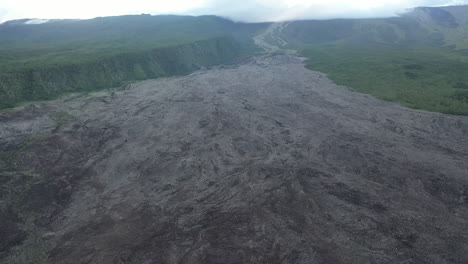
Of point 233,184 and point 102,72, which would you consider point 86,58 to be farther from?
point 233,184

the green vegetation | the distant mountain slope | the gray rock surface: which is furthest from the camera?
the distant mountain slope

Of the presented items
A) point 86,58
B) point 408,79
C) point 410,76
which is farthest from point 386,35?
point 86,58

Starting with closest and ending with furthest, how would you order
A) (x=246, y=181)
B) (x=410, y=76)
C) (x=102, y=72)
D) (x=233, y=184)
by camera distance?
(x=233, y=184) → (x=246, y=181) → (x=410, y=76) → (x=102, y=72)

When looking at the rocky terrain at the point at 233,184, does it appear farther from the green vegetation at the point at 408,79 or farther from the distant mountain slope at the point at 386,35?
the distant mountain slope at the point at 386,35

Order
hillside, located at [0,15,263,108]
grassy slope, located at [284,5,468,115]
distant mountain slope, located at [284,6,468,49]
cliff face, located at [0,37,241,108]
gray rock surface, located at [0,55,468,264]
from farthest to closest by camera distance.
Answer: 1. distant mountain slope, located at [284,6,468,49]
2. hillside, located at [0,15,263,108]
3. cliff face, located at [0,37,241,108]
4. grassy slope, located at [284,5,468,115]
5. gray rock surface, located at [0,55,468,264]

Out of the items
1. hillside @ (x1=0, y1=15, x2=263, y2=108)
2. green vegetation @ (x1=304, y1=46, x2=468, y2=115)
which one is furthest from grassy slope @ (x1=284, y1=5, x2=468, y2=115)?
hillside @ (x1=0, y1=15, x2=263, y2=108)

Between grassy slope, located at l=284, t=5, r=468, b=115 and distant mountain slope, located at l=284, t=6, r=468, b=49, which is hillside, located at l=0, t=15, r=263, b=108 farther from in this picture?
distant mountain slope, located at l=284, t=6, r=468, b=49

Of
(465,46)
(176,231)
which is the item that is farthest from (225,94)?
(465,46)
